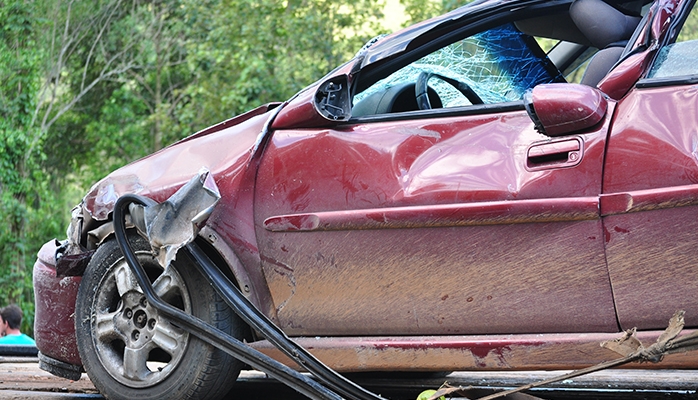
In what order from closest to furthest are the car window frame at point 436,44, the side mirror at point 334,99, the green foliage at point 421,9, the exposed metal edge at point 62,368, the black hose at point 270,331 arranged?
the black hose at point 270,331
the side mirror at point 334,99
the car window frame at point 436,44
the exposed metal edge at point 62,368
the green foliage at point 421,9

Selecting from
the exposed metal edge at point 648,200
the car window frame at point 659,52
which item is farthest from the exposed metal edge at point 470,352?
the car window frame at point 659,52

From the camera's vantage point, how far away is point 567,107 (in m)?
2.70

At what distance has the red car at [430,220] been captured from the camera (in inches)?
105

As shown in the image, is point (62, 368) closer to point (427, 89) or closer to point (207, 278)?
point (207, 278)

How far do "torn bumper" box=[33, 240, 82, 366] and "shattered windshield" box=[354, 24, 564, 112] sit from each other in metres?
1.71

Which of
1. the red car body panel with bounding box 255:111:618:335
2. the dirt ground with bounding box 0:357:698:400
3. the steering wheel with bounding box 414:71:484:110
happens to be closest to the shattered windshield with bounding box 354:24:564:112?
the steering wheel with bounding box 414:71:484:110

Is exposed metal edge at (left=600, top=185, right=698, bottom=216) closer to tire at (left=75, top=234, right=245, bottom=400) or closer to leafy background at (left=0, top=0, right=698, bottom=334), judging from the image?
tire at (left=75, top=234, right=245, bottom=400)

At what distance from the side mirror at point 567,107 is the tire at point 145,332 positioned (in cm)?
143

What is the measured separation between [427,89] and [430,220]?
102 centimetres

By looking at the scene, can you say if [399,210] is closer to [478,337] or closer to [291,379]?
[478,337]

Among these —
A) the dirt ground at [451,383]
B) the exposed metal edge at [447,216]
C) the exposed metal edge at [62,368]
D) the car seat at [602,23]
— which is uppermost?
the car seat at [602,23]

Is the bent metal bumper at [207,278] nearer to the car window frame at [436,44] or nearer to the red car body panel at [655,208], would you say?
the car window frame at [436,44]

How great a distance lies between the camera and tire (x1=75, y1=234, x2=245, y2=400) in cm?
326

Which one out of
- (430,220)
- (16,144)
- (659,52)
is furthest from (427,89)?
(16,144)
